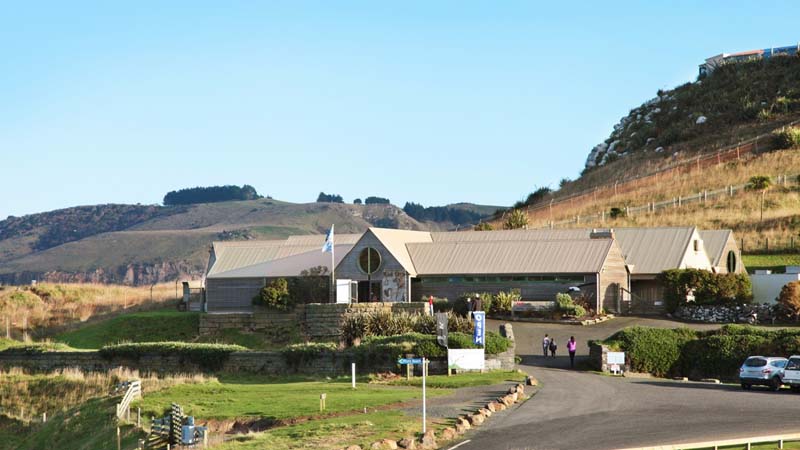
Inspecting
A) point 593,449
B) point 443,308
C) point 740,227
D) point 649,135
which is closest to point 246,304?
point 443,308

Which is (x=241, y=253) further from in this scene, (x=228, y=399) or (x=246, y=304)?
(x=228, y=399)

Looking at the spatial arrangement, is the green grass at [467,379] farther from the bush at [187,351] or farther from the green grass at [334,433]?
the bush at [187,351]

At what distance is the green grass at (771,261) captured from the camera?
7169 centimetres

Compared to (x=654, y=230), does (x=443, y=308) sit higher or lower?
lower

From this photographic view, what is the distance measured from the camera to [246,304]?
228 ft

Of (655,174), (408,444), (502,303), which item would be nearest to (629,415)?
(408,444)

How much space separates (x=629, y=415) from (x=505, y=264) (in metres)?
33.7

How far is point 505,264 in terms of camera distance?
66.4 metres

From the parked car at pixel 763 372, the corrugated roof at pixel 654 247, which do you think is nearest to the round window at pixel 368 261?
the corrugated roof at pixel 654 247

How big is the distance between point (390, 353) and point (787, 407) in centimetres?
1697

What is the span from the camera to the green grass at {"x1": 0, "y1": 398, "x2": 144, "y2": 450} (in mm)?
34812

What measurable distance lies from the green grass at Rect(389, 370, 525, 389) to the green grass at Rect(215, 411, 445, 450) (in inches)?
364

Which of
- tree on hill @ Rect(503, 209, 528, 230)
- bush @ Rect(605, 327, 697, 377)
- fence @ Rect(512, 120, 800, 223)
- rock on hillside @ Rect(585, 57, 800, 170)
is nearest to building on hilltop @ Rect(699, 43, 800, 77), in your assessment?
rock on hillside @ Rect(585, 57, 800, 170)

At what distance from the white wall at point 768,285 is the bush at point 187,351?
28023 millimetres
